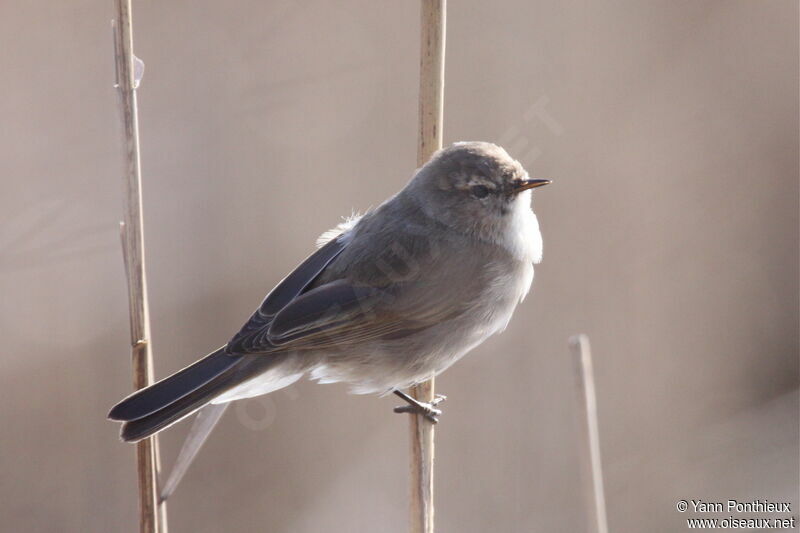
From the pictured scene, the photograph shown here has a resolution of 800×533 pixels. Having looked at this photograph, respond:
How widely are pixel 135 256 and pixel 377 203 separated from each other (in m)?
1.81

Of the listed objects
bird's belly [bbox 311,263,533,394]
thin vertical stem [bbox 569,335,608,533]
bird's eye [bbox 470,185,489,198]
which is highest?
bird's eye [bbox 470,185,489,198]

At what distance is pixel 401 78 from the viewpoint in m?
3.90

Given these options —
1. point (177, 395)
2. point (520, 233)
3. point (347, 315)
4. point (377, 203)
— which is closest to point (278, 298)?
point (347, 315)

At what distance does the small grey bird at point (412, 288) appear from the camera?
8.55 feet

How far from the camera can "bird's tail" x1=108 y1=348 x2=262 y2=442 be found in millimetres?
2098

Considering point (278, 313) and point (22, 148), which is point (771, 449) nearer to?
point (278, 313)

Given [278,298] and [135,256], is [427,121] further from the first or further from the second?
[135,256]

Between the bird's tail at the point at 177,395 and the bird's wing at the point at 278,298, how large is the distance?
0.04 meters

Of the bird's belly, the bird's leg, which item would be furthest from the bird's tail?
the bird's leg

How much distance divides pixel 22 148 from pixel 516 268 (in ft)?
6.94

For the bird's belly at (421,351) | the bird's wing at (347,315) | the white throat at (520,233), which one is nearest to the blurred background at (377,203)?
the white throat at (520,233)

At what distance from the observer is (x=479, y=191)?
2699mm

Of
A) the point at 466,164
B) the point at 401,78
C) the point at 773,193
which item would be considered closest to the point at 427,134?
the point at 466,164

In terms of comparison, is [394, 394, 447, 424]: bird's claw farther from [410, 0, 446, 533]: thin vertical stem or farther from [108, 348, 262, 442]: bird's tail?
[108, 348, 262, 442]: bird's tail
